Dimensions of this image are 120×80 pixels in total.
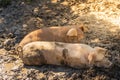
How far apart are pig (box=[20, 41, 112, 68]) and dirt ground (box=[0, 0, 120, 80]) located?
7 cm

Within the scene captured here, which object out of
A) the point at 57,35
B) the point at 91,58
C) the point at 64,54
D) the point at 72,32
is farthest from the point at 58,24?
the point at 91,58

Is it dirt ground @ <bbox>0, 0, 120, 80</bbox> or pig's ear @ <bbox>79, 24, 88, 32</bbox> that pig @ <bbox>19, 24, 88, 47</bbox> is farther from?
dirt ground @ <bbox>0, 0, 120, 80</bbox>

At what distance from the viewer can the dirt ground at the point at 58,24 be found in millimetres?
3758

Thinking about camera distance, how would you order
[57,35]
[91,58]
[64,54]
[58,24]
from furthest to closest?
[58,24], [57,35], [64,54], [91,58]

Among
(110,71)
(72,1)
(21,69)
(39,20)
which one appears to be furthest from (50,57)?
(72,1)

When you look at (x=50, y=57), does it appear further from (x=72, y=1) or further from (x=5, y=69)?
(x=72, y=1)

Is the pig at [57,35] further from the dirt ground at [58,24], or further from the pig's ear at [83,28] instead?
the dirt ground at [58,24]

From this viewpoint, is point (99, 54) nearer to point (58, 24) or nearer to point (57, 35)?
point (57, 35)

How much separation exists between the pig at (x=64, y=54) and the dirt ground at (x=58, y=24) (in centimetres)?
7

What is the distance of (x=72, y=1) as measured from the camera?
5.28 meters

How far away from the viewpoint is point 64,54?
377 centimetres

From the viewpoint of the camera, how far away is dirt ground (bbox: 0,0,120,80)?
3758 millimetres

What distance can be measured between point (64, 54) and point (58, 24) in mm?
1031

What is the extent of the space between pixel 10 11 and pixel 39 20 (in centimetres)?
63
